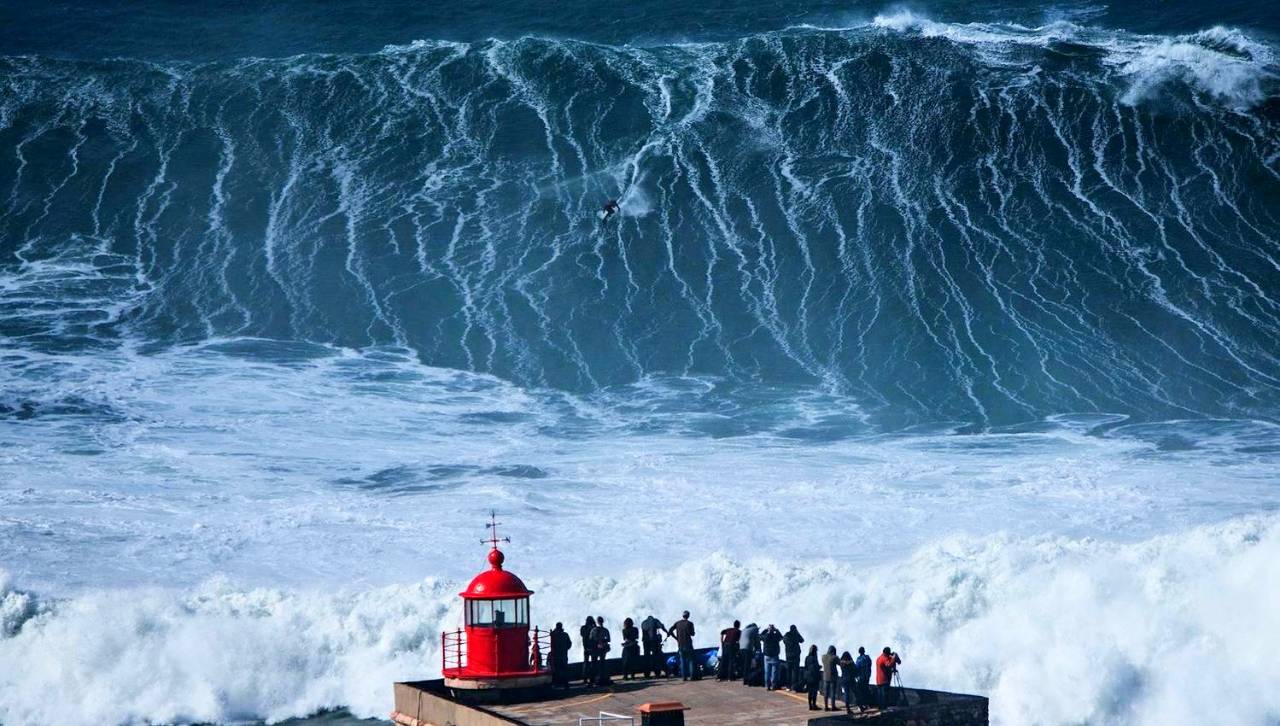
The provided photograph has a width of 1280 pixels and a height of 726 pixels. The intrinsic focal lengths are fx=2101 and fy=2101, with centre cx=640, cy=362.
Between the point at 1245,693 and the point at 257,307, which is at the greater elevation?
the point at 257,307

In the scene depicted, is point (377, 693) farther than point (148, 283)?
No

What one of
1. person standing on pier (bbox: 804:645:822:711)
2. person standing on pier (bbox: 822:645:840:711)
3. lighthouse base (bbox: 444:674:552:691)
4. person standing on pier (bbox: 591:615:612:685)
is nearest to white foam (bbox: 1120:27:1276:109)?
person standing on pier (bbox: 591:615:612:685)

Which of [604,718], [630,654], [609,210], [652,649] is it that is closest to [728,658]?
[652,649]

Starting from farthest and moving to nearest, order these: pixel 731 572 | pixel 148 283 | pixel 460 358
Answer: pixel 148 283 → pixel 460 358 → pixel 731 572

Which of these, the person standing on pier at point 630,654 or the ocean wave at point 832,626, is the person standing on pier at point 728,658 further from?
the ocean wave at point 832,626

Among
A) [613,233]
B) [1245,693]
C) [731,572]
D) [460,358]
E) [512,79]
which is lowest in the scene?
[1245,693]

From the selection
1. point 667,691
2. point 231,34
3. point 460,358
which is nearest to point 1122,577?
point 667,691

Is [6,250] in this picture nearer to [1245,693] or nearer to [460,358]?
[460,358]

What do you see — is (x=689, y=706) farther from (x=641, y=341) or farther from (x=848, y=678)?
(x=641, y=341)
